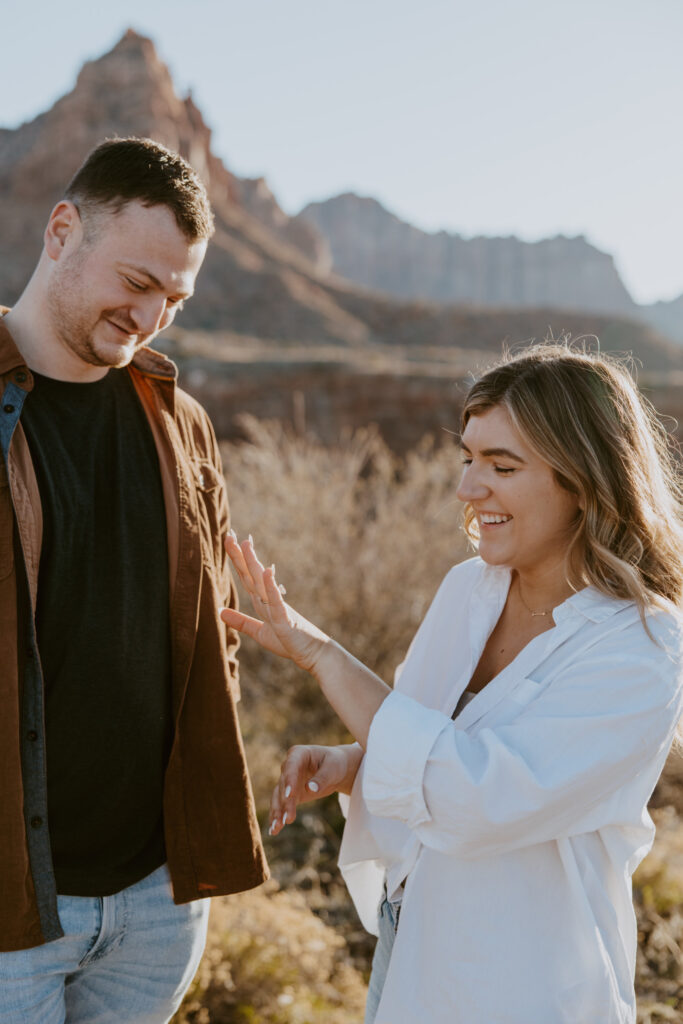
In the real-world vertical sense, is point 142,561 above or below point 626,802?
above

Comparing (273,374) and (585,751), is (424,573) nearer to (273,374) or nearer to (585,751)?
(585,751)

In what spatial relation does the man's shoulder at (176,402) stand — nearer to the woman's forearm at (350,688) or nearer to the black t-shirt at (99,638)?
the black t-shirt at (99,638)

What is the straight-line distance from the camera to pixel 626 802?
172 centimetres

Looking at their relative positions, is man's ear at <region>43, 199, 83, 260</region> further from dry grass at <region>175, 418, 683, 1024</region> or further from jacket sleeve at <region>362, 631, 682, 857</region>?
dry grass at <region>175, 418, 683, 1024</region>

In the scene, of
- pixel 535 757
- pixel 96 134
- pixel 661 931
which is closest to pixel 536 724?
pixel 535 757

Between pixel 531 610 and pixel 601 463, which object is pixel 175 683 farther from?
pixel 601 463

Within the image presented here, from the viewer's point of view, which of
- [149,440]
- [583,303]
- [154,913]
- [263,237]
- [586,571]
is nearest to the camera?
[586,571]

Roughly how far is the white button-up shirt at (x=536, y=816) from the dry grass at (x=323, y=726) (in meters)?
1.41

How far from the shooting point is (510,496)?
6.15ft

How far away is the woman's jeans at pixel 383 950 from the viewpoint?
2.06m

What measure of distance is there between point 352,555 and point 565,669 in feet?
15.5

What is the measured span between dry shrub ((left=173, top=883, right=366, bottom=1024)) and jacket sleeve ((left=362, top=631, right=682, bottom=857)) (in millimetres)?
1860

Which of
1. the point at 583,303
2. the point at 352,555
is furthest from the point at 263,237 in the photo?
the point at 583,303

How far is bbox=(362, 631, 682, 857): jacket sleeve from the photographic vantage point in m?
1.61
